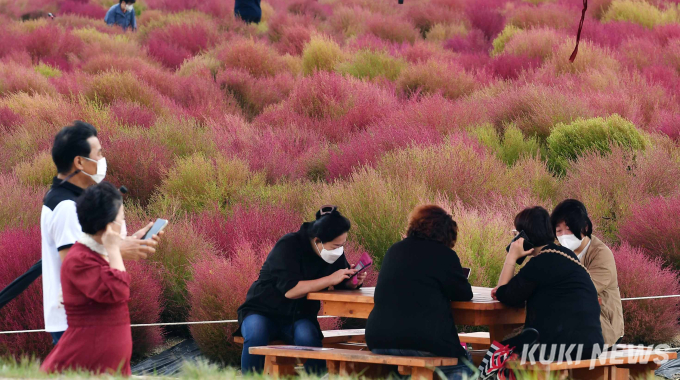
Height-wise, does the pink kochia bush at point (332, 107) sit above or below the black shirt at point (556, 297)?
above

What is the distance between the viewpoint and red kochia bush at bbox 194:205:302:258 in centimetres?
727

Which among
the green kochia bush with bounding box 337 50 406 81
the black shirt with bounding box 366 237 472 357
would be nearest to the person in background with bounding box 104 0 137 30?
the green kochia bush with bounding box 337 50 406 81

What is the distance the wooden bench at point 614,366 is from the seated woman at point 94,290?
1978mm

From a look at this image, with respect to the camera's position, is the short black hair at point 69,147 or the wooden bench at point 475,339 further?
the wooden bench at point 475,339

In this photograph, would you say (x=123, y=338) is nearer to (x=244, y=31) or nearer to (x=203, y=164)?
(x=203, y=164)

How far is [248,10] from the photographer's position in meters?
Result: 19.3

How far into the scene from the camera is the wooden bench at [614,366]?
14.1 ft

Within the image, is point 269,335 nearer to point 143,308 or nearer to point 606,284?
point 143,308

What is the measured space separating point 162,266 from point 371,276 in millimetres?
1674

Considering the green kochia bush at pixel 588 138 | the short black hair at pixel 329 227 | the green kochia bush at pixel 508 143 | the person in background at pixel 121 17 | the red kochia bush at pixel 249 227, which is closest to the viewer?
the short black hair at pixel 329 227

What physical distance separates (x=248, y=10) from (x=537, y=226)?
15.7 meters

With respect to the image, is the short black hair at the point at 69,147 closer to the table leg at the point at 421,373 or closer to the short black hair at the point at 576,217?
the table leg at the point at 421,373

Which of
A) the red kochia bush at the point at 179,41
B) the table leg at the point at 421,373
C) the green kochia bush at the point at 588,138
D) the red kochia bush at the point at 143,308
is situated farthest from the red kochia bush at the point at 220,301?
the red kochia bush at the point at 179,41

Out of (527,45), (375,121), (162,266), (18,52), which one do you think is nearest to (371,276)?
(162,266)
